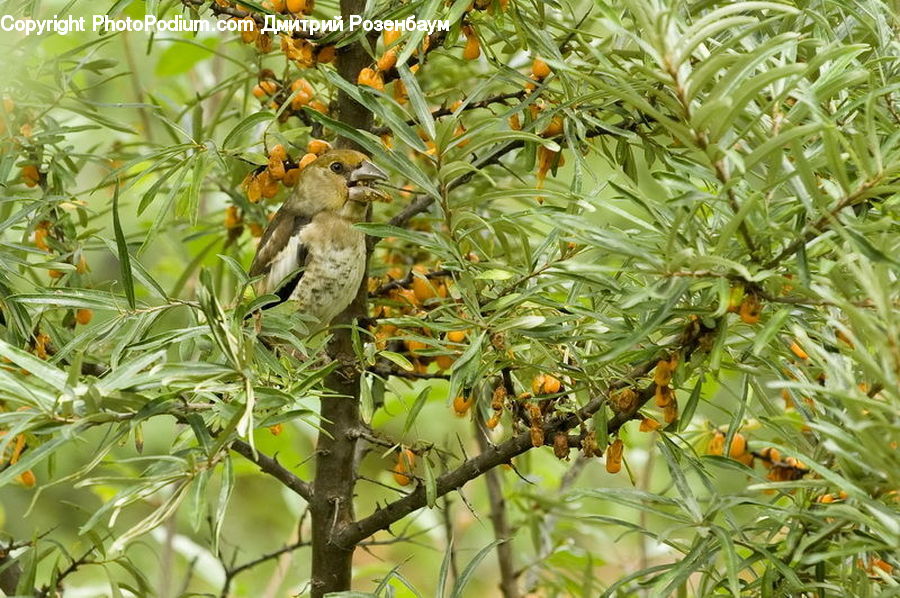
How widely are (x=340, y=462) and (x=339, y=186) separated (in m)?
1.02

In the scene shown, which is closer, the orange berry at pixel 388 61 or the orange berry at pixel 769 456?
the orange berry at pixel 388 61

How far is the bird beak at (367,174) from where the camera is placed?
118 inches

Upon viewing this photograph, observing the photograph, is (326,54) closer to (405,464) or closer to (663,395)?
(405,464)

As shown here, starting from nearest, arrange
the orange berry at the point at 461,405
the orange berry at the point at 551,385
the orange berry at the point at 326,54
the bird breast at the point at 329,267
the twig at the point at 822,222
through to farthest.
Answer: the twig at the point at 822,222
the orange berry at the point at 551,385
the orange berry at the point at 461,405
the orange berry at the point at 326,54
the bird breast at the point at 329,267

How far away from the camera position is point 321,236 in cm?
314

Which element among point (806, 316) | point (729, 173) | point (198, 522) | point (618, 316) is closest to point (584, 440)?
point (618, 316)

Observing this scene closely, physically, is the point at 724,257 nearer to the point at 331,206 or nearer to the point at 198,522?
the point at 198,522

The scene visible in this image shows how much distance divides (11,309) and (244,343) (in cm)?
55

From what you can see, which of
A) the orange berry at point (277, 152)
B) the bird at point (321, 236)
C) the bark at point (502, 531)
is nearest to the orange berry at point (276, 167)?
the orange berry at point (277, 152)

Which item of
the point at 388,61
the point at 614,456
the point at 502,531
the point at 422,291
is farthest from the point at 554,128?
the point at 502,531

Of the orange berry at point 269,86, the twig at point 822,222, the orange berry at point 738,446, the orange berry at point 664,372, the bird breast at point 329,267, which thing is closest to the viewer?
the twig at point 822,222

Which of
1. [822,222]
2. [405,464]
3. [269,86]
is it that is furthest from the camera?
[269,86]

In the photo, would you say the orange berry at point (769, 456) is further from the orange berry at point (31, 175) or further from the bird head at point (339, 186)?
the orange berry at point (31, 175)

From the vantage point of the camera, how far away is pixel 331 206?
3238 mm
